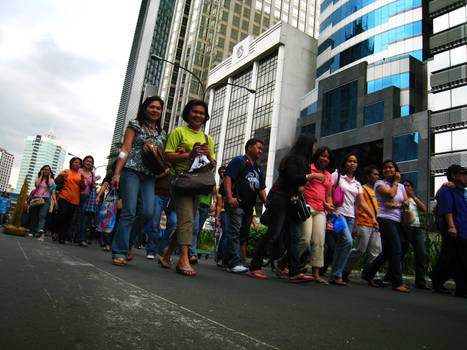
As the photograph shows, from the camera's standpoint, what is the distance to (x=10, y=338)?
1.20 m

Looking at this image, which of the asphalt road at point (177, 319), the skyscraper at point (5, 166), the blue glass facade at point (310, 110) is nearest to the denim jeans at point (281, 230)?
the asphalt road at point (177, 319)

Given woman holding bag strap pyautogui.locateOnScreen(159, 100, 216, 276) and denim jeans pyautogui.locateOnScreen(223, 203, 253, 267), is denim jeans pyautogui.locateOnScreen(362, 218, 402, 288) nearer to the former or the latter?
denim jeans pyautogui.locateOnScreen(223, 203, 253, 267)

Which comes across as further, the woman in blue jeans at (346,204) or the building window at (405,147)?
the building window at (405,147)

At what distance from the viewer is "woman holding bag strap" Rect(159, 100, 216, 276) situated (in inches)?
157

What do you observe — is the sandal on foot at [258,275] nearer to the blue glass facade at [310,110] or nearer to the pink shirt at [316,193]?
the pink shirt at [316,193]

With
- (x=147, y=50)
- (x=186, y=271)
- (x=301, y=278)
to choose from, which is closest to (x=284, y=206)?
(x=301, y=278)

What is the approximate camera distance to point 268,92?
155ft

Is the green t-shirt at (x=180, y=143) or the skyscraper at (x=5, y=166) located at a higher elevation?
the skyscraper at (x=5, y=166)

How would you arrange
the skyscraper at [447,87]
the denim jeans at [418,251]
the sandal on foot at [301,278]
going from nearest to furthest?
the sandal on foot at [301,278], the denim jeans at [418,251], the skyscraper at [447,87]

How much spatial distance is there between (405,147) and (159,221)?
27162mm

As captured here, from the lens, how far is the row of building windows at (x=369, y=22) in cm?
3409

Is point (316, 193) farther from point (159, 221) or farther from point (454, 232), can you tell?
point (159, 221)

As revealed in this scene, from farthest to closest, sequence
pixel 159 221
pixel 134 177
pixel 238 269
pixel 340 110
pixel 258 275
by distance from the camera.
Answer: pixel 340 110
pixel 159 221
pixel 238 269
pixel 258 275
pixel 134 177

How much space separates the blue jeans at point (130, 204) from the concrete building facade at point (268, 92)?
3745cm
